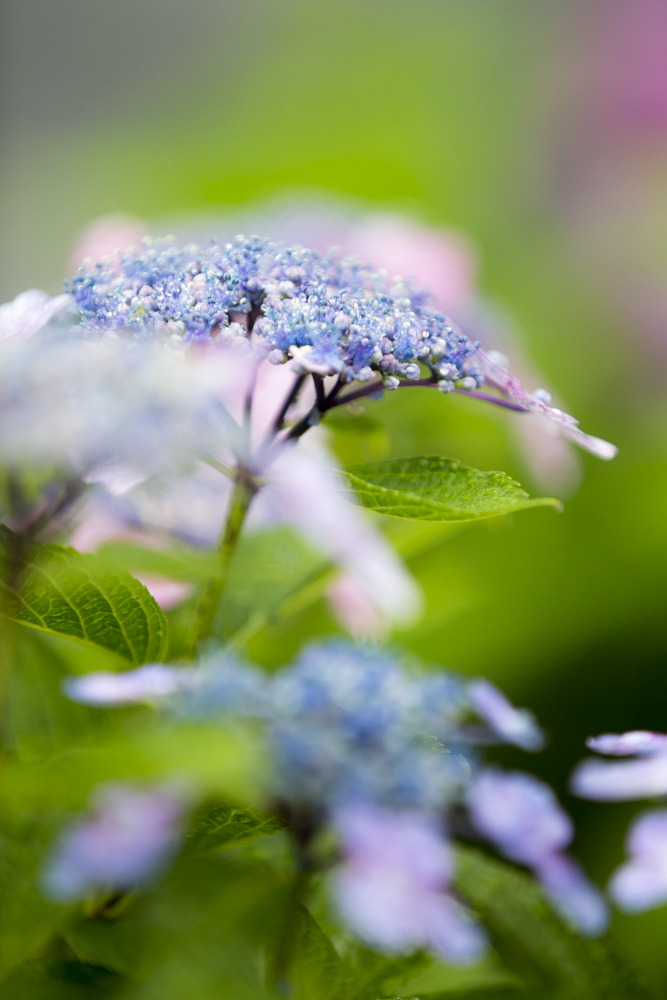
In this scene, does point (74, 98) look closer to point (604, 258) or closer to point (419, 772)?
point (604, 258)

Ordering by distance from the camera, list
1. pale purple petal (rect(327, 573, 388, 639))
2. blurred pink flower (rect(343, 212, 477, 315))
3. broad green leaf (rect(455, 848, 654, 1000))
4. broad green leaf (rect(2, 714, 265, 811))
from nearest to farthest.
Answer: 1. broad green leaf (rect(2, 714, 265, 811))
2. broad green leaf (rect(455, 848, 654, 1000))
3. pale purple petal (rect(327, 573, 388, 639))
4. blurred pink flower (rect(343, 212, 477, 315))

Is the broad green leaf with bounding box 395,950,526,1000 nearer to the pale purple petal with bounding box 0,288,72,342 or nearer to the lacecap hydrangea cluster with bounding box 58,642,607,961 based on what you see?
the lacecap hydrangea cluster with bounding box 58,642,607,961

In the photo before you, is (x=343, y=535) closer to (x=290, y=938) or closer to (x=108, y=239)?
(x=290, y=938)

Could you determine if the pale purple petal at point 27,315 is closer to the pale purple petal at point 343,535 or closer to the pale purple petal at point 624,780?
the pale purple petal at point 343,535

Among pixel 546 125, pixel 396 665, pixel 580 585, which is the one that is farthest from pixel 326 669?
pixel 546 125

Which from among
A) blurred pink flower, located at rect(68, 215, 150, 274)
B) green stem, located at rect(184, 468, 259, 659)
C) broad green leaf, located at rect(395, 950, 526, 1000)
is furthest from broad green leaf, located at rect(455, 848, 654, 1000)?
blurred pink flower, located at rect(68, 215, 150, 274)
